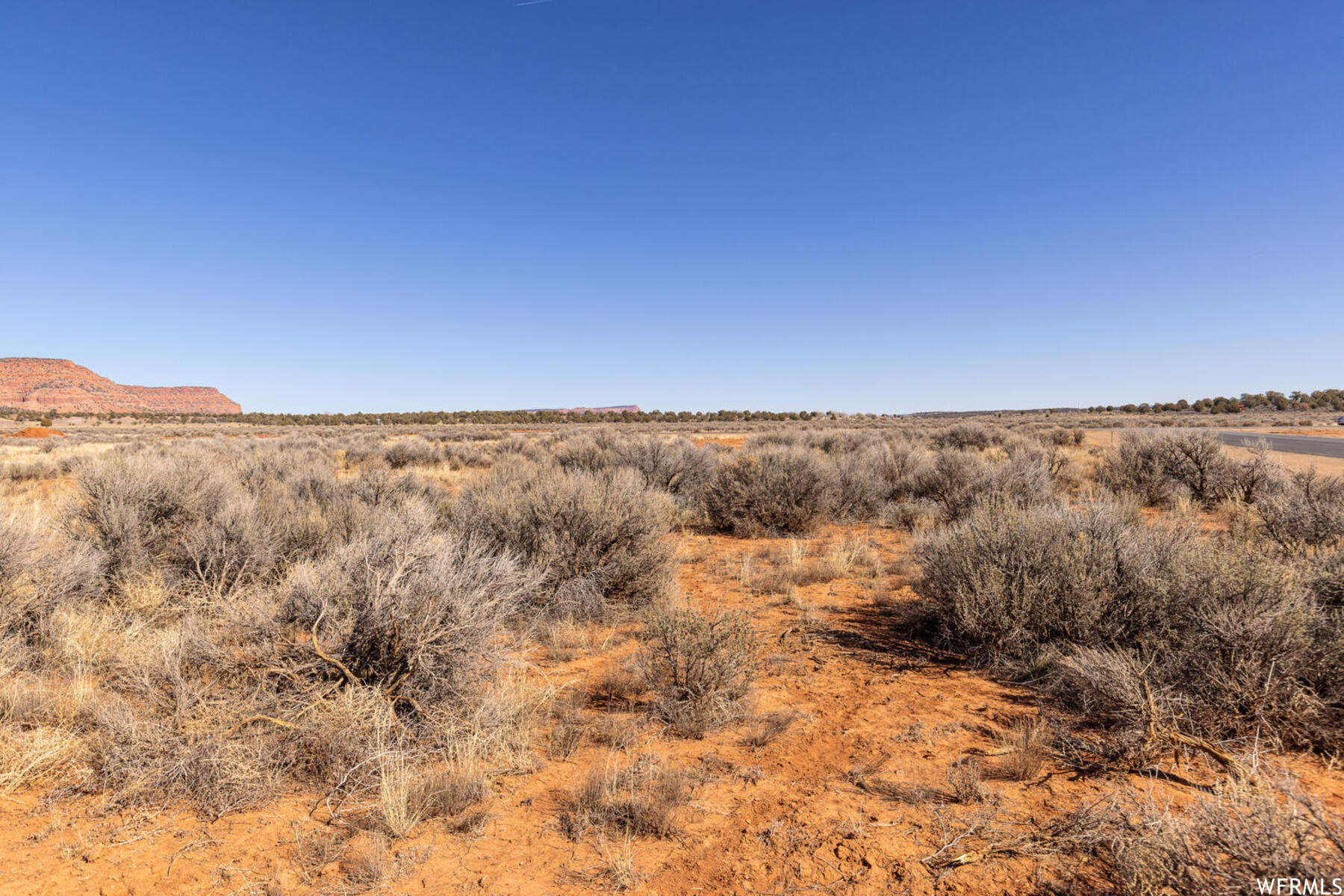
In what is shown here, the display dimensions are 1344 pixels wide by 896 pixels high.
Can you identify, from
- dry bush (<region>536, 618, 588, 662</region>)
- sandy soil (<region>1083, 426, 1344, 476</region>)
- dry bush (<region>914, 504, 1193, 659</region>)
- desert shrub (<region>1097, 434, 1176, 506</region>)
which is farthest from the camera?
sandy soil (<region>1083, 426, 1344, 476</region>)

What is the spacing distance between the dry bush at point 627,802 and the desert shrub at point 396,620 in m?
1.21

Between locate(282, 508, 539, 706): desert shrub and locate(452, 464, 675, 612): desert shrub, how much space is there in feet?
6.27

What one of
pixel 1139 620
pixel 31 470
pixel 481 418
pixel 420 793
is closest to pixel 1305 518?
pixel 1139 620

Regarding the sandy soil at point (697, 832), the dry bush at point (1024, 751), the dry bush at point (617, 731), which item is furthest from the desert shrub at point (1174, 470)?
the dry bush at point (617, 731)

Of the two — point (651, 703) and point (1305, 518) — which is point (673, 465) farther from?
point (1305, 518)

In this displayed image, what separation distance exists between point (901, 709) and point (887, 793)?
3.64 feet

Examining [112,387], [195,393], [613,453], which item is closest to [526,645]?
[613,453]

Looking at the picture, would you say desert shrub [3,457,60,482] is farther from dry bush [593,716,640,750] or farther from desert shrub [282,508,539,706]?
dry bush [593,716,640,750]

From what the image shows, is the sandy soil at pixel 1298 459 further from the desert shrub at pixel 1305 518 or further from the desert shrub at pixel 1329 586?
the desert shrub at pixel 1329 586

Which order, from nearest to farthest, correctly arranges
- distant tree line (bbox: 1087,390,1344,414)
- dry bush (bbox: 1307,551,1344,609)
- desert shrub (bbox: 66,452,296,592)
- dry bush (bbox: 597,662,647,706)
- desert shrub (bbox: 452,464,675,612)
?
dry bush (bbox: 1307,551,1344,609) < dry bush (bbox: 597,662,647,706) < desert shrub (bbox: 66,452,296,592) < desert shrub (bbox: 452,464,675,612) < distant tree line (bbox: 1087,390,1344,414)

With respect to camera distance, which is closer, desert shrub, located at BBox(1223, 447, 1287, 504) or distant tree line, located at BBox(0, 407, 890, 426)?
desert shrub, located at BBox(1223, 447, 1287, 504)

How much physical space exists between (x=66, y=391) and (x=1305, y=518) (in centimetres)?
17670

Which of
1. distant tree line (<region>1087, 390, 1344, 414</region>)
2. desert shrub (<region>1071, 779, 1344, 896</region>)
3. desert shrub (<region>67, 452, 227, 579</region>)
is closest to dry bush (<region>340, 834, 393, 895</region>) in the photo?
desert shrub (<region>1071, 779, 1344, 896</region>)

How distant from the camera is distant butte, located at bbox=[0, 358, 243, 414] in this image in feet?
382
